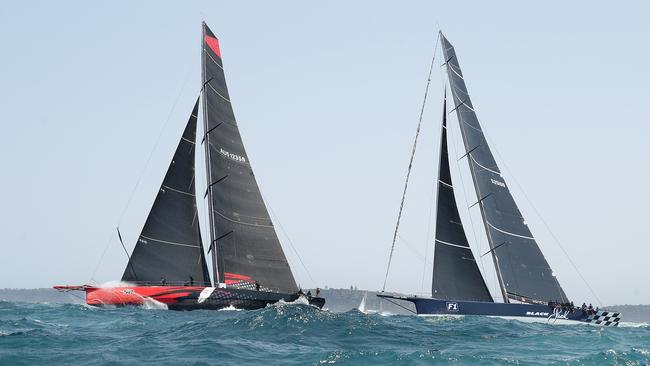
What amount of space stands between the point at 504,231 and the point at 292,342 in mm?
22888

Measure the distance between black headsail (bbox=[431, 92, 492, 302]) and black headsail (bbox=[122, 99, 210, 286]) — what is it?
15.1 meters

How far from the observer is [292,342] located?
85.0 ft

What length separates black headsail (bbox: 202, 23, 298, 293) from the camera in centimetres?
4497

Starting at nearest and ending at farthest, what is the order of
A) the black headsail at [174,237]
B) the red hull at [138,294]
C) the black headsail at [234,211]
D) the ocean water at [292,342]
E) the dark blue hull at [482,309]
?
the ocean water at [292,342] → the dark blue hull at [482,309] → the red hull at [138,294] → the black headsail at [174,237] → the black headsail at [234,211]

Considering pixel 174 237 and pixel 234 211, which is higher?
pixel 234 211

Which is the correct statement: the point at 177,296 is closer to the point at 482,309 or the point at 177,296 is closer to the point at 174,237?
the point at 174,237

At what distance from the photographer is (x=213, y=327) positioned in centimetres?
2988

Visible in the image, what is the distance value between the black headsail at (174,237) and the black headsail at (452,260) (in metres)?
15.1

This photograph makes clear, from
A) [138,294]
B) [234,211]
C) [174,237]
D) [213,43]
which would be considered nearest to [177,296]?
[138,294]

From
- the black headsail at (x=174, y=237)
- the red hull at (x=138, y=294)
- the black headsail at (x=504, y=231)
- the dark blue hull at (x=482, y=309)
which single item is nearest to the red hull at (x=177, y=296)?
the red hull at (x=138, y=294)

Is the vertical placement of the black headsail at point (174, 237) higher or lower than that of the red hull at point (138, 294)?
higher

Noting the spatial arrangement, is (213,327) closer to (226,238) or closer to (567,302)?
(226,238)

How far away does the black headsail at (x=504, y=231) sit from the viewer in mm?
44094

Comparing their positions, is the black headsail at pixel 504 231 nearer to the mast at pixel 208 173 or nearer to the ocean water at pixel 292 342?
the ocean water at pixel 292 342
